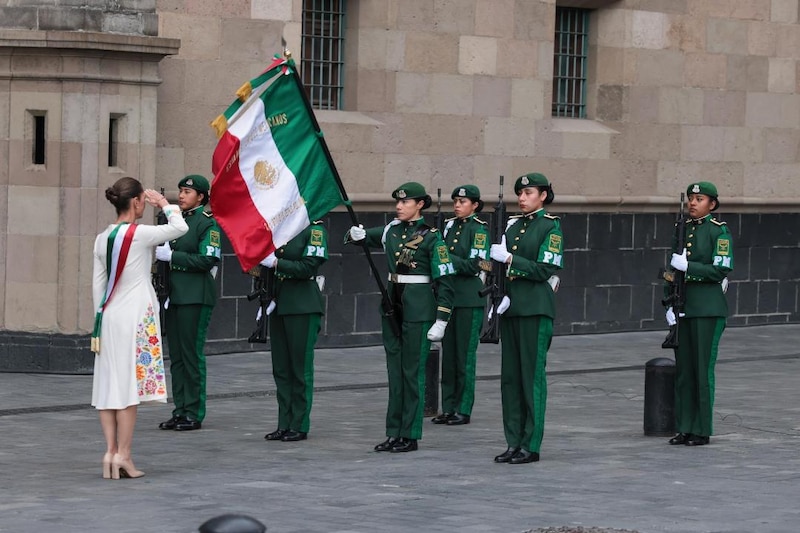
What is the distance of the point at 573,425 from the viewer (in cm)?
1328

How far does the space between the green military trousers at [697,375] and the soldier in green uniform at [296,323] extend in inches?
104

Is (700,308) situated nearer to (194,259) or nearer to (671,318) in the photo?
(671,318)

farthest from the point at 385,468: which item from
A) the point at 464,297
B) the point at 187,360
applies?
the point at 464,297

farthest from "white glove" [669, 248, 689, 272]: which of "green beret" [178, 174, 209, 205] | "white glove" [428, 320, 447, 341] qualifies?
"green beret" [178, 174, 209, 205]

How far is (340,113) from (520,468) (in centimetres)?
827

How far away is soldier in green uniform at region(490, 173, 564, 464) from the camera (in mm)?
11383

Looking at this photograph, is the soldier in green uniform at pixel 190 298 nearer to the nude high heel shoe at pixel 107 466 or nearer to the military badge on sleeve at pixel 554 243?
the nude high heel shoe at pixel 107 466

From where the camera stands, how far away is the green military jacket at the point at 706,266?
40.1 ft

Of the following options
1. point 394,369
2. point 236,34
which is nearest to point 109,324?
point 394,369

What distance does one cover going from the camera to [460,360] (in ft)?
45.0

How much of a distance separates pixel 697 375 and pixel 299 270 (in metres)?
2.94

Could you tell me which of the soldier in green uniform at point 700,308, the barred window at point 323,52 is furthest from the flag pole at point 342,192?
the barred window at point 323,52

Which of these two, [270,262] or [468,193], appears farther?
[468,193]

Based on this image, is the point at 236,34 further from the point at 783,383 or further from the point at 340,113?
the point at 783,383
